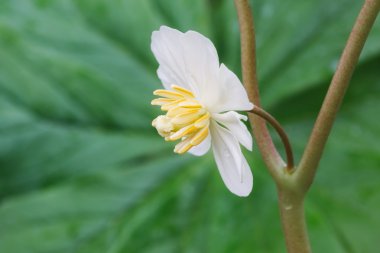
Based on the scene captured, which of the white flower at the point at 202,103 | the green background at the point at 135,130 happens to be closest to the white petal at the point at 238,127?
the white flower at the point at 202,103

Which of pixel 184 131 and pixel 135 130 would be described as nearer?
pixel 184 131

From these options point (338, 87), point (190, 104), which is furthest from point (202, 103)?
point (338, 87)

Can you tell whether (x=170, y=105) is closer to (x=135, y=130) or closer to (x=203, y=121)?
(x=203, y=121)

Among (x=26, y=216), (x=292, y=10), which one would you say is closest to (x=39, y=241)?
(x=26, y=216)

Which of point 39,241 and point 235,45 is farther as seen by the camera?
point 235,45

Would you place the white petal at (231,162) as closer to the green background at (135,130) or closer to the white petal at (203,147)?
the white petal at (203,147)

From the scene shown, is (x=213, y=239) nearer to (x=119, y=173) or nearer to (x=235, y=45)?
(x=119, y=173)

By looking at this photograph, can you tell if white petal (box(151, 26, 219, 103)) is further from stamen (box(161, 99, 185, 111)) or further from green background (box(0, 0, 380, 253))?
green background (box(0, 0, 380, 253))

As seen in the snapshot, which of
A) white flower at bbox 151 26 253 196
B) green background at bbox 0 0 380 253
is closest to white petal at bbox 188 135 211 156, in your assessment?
white flower at bbox 151 26 253 196
